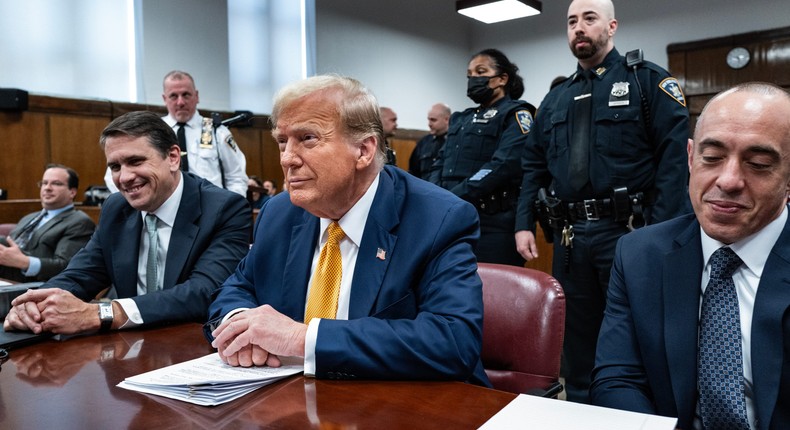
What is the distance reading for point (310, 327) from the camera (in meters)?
1.18

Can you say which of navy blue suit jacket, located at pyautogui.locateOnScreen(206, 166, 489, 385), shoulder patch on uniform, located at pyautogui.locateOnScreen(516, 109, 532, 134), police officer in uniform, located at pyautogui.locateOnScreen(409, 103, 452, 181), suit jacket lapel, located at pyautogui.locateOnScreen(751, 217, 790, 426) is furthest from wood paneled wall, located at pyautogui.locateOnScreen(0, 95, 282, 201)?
suit jacket lapel, located at pyautogui.locateOnScreen(751, 217, 790, 426)

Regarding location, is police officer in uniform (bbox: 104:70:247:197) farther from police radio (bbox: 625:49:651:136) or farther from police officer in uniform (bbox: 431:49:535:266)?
police radio (bbox: 625:49:651:136)

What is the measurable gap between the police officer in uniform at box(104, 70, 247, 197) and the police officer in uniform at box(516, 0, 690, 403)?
8.53ft

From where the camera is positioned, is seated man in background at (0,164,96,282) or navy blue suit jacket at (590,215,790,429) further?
seated man in background at (0,164,96,282)

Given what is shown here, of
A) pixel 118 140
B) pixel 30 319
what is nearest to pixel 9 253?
pixel 118 140

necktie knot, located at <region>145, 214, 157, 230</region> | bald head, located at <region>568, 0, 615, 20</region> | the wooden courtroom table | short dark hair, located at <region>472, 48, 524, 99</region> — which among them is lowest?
the wooden courtroom table

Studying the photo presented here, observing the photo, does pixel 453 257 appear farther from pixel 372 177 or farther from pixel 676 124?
pixel 676 124

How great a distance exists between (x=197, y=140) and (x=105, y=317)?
3032 millimetres

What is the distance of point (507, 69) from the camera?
3.56 metres

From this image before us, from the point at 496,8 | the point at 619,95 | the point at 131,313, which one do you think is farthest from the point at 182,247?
the point at 496,8

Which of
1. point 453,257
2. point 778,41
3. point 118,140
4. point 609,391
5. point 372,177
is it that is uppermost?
point 778,41

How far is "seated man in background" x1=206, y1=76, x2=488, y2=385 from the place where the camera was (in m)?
1.21

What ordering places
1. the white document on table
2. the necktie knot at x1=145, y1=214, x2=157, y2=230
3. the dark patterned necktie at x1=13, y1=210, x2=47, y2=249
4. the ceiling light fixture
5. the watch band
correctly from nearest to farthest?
the white document on table → the watch band → the necktie knot at x1=145, y1=214, x2=157, y2=230 → the dark patterned necktie at x1=13, y1=210, x2=47, y2=249 → the ceiling light fixture

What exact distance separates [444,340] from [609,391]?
0.38 m
